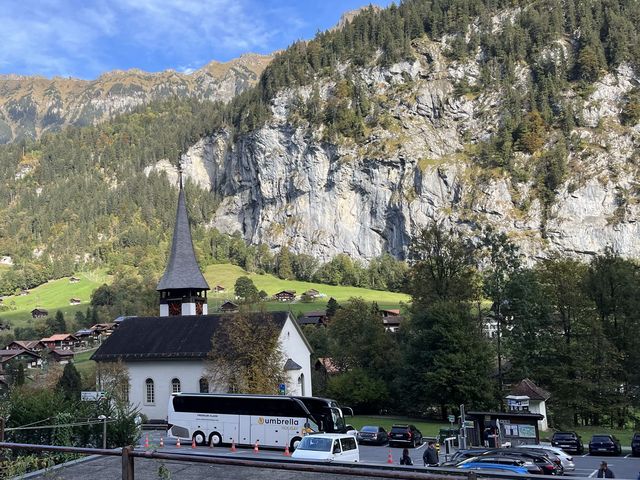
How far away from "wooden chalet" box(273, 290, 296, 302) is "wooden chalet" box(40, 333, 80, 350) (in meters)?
47.3

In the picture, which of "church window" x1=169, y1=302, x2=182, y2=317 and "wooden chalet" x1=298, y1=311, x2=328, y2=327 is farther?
"wooden chalet" x1=298, y1=311, x2=328, y2=327

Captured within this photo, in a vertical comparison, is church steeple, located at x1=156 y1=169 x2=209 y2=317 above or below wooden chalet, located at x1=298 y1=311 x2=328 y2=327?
above

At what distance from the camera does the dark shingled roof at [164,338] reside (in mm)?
51656

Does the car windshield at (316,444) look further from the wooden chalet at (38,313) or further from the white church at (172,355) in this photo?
the wooden chalet at (38,313)

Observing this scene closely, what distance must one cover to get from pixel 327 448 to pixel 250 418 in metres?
11.3

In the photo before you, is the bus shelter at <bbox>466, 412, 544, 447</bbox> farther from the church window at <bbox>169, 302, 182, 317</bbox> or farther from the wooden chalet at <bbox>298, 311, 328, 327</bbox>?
the wooden chalet at <bbox>298, 311, 328, 327</bbox>

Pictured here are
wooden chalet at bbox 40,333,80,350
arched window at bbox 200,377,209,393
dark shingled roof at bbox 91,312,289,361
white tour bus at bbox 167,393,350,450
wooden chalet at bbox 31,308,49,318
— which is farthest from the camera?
wooden chalet at bbox 31,308,49,318

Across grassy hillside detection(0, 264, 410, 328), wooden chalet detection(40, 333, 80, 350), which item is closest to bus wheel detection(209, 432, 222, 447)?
wooden chalet detection(40, 333, 80, 350)

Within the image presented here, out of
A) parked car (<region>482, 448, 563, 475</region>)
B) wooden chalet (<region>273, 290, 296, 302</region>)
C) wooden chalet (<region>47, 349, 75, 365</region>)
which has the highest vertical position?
wooden chalet (<region>273, 290, 296, 302</region>)

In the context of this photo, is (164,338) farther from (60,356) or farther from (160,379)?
(60,356)

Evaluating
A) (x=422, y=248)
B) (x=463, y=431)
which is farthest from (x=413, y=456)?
(x=422, y=248)

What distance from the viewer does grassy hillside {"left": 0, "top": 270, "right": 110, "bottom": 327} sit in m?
150

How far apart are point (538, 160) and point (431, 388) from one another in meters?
142

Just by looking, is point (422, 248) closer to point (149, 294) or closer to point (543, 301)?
point (543, 301)
